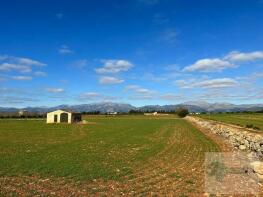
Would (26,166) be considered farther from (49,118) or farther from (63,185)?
(49,118)

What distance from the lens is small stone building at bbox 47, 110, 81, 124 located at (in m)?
97.8

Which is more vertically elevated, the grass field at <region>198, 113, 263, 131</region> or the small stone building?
the small stone building

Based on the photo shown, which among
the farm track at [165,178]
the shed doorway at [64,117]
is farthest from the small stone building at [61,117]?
the farm track at [165,178]

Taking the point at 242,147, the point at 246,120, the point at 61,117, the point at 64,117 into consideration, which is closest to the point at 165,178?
the point at 242,147

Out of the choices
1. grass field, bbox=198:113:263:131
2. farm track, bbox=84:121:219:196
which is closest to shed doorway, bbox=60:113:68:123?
grass field, bbox=198:113:263:131

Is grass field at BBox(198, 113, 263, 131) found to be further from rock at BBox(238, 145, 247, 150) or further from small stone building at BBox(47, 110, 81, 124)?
small stone building at BBox(47, 110, 81, 124)

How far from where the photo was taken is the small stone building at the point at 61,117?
321ft

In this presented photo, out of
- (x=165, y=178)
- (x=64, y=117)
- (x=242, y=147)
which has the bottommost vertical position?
(x=165, y=178)

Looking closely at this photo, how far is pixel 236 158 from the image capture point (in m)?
22.8

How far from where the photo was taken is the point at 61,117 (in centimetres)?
9894

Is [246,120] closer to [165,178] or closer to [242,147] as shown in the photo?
[242,147]

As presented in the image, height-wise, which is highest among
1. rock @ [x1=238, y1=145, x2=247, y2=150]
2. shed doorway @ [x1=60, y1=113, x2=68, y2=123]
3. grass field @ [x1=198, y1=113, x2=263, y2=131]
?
shed doorway @ [x1=60, y1=113, x2=68, y2=123]

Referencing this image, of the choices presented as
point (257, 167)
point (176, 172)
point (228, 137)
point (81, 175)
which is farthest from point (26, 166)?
point (228, 137)

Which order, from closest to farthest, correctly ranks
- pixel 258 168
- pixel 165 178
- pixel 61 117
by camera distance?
1. pixel 165 178
2. pixel 258 168
3. pixel 61 117
